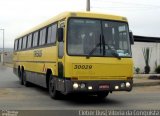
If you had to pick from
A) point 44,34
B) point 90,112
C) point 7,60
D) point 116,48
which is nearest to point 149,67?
point 44,34

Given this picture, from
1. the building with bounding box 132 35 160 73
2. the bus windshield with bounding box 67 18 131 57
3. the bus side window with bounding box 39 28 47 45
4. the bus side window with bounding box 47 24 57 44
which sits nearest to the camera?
the bus windshield with bounding box 67 18 131 57

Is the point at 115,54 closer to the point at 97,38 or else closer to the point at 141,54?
the point at 97,38

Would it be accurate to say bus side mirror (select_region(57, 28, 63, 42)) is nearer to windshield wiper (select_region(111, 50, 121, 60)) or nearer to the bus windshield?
the bus windshield

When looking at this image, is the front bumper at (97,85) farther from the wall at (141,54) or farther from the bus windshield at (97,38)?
the wall at (141,54)

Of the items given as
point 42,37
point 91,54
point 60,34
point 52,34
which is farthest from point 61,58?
point 42,37

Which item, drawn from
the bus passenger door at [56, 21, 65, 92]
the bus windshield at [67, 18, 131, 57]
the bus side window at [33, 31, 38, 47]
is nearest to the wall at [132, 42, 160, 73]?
the bus side window at [33, 31, 38, 47]

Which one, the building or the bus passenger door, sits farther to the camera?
the building

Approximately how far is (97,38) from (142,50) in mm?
22632

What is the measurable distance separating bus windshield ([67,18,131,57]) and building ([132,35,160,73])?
21.4 m

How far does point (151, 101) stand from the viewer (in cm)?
1619

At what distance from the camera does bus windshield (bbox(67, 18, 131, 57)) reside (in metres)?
14.8

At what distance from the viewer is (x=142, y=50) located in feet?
122

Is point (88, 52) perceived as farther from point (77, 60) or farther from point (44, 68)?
point (44, 68)

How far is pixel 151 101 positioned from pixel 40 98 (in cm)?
438
